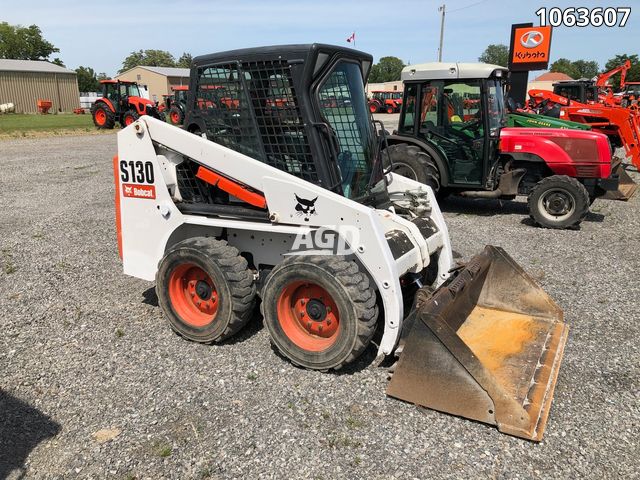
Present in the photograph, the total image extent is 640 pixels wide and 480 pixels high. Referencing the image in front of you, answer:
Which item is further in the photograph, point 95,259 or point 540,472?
point 95,259

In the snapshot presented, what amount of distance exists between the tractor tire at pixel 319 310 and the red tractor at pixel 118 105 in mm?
22068

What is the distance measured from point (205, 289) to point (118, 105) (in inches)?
907

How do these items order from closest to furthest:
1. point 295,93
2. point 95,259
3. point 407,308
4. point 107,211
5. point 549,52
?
1. point 295,93
2. point 407,308
3. point 95,259
4. point 107,211
5. point 549,52

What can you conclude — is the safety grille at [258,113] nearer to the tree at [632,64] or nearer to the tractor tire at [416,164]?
the tractor tire at [416,164]

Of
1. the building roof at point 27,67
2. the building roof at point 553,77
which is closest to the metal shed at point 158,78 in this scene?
the building roof at point 27,67

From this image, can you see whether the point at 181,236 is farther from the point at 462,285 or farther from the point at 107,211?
the point at 107,211

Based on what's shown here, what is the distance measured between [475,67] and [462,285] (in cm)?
511

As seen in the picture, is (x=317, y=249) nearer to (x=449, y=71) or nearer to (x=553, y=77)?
(x=449, y=71)

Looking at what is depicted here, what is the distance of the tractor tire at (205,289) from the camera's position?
384 centimetres

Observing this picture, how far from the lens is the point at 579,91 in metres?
18.5

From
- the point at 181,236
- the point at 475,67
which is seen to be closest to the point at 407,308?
the point at 181,236

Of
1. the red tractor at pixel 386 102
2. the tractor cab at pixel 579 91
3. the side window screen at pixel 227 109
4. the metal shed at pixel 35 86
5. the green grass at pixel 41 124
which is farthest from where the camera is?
the metal shed at pixel 35 86

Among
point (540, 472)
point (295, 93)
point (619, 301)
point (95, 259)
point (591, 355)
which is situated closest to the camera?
point (540, 472)

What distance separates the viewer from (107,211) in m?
8.59
